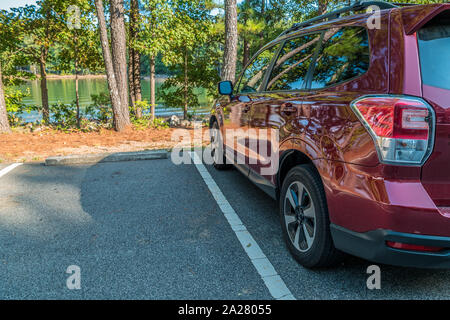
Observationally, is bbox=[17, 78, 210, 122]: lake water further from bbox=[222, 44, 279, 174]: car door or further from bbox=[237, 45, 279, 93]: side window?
bbox=[237, 45, 279, 93]: side window

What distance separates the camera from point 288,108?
9.86 ft

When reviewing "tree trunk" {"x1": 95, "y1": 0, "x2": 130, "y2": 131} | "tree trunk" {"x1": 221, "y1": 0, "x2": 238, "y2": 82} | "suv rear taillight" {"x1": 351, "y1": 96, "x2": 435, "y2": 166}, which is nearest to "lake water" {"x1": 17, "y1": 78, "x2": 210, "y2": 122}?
"tree trunk" {"x1": 221, "y1": 0, "x2": 238, "y2": 82}

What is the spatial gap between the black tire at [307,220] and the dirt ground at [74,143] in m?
5.64

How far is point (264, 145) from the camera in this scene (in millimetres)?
3545

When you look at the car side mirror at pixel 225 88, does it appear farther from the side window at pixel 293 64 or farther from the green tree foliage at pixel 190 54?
the green tree foliage at pixel 190 54

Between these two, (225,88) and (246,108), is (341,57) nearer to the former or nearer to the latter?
(246,108)

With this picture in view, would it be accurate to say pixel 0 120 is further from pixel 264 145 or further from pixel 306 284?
pixel 306 284

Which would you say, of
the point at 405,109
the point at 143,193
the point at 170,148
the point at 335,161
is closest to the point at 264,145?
the point at 335,161

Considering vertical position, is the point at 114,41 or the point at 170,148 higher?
the point at 114,41

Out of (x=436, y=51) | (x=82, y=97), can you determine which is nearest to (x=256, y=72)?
(x=436, y=51)

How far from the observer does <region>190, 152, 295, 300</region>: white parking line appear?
2508mm

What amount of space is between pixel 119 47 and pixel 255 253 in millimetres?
8694

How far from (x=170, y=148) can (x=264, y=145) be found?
187 inches

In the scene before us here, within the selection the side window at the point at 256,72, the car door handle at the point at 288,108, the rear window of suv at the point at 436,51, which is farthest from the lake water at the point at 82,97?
the rear window of suv at the point at 436,51
